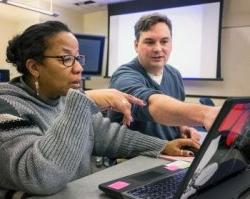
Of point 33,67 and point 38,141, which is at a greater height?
point 33,67

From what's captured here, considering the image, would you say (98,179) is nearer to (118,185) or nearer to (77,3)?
(118,185)

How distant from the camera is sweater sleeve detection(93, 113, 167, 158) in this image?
4.24 ft

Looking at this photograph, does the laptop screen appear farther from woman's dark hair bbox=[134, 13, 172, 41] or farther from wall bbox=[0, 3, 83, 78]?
wall bbox=[0, 3, 83, 78]

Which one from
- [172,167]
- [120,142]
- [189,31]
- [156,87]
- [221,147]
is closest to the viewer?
[221,147]

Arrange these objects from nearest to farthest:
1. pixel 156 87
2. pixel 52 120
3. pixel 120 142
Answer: pixel 52 120 → pixel 120 142 → pixel 156 87

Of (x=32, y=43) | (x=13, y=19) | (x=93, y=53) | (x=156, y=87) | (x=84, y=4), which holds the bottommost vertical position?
(x=156, y=87)

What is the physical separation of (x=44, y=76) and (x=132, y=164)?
0.46 metres

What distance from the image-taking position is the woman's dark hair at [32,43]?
46.8 inches

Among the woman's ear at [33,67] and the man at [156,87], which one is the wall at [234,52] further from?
the woman's ear at [33,67]

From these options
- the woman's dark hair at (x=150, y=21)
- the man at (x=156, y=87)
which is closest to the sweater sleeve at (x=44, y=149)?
the man at (x=156, y=87)

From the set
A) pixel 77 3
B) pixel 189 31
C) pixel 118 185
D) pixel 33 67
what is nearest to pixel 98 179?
pixel 118 185

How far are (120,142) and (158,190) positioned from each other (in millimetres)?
497

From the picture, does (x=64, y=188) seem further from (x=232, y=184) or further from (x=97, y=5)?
(x=97, y=5)

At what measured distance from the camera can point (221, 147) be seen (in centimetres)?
70
